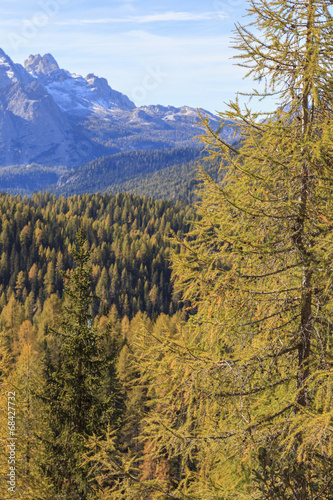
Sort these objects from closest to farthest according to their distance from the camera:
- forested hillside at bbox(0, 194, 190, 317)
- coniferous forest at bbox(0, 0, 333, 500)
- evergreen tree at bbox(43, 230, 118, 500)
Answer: coniferous forest at bbox(0, 0, 333, 500), evergreen tree at bbox(43, 230, 118, 500), forested hillside at bbox(0, 194, 190, 317)

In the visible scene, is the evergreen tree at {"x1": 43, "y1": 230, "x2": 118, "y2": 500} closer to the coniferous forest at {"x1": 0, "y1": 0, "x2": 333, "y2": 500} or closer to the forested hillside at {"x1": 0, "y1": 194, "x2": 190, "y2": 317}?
the coniferous forest at {"x1": 0, "y1": 0, "x2": 333, "y2": 500}

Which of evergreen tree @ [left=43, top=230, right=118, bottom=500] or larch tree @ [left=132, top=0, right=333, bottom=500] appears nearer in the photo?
larch tree @ [left=132, top=0, right=333, bottom=500]

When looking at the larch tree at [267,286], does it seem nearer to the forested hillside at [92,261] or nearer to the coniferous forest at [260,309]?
the coniferous forest at [260,309]

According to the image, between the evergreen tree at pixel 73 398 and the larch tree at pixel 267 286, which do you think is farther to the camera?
the evergreen tree at pixel 73 398

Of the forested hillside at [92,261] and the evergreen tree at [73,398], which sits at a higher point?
the evergreen tree at [73,398]

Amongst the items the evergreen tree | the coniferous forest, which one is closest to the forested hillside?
the evergreen tree

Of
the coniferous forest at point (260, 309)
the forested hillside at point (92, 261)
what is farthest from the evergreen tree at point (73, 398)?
the forested hillside at point (92, 261)

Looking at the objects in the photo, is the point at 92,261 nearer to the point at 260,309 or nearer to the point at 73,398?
the point at 73,398

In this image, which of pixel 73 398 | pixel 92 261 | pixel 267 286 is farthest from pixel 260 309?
pixel 92 261

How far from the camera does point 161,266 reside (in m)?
170

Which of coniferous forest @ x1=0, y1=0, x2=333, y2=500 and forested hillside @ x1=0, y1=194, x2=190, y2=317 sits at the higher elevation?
coniferous forest @ x1=0, y1=0, x2=333, y2=500

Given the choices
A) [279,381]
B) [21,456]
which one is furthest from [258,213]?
[21,456]

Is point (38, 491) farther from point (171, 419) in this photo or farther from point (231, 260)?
point (231, 260)

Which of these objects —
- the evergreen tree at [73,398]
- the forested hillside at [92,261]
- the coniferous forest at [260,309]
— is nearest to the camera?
the coniferous forest at [260,309]
